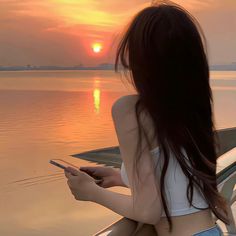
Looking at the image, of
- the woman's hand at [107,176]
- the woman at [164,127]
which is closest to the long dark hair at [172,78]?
the woman at [164,127]

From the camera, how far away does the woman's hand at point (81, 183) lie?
697 mm

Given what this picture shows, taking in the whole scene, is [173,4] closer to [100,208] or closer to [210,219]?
[210,219]

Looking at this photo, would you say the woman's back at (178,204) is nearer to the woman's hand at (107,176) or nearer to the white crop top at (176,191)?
the white crop top at (176,191)

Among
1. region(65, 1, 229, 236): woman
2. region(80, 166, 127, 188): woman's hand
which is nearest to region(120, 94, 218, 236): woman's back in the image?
region(65, 1, 229, 236): woman

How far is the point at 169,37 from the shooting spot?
638 millimetres

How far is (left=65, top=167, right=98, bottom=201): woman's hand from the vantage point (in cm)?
70

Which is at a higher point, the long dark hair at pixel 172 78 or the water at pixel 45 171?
the long dark hair at pixel 172 78

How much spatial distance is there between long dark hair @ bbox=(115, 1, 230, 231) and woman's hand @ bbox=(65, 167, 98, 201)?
10cm

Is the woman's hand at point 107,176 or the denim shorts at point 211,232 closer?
the denim shorts at point 211,232

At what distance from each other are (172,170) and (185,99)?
98 millimetres

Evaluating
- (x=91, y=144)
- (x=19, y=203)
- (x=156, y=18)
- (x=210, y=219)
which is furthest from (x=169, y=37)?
(x=91, y=144)

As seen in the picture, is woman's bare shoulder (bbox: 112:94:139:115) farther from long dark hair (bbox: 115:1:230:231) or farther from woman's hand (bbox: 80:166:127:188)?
woman's hand (bbox: 80:166:127:188)

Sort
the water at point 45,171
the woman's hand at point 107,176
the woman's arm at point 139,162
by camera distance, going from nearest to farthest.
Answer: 1. the woman's arm at point 139,162
2. the woman's hand at point 107,176
3. the water at point 45,171

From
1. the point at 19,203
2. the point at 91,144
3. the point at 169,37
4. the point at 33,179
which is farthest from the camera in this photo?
the point at 91,144
